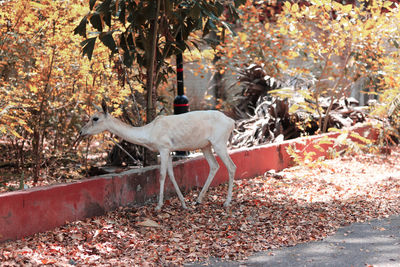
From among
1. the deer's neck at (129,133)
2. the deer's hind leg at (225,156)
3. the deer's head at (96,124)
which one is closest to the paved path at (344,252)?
the deer's hind leg at (225,156)

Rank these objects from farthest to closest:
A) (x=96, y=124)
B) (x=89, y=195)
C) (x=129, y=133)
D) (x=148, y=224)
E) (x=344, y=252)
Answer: (x=129, y=133)
(x=96, y=124)
(x=89, y=195)
(x=148, y=224)
(x=344, y=252)

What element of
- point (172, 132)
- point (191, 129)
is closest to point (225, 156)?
point (191, 129)

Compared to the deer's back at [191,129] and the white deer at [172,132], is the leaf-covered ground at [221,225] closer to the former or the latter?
the white deer at [172,132]

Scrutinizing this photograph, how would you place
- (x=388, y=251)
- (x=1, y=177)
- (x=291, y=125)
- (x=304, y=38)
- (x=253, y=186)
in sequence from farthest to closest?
(x=291, y=125) → (x=304, y=38) → (x=1, y=177) → (x=253, y=186) → (x=388, y=251)

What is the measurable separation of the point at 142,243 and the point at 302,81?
8.62 meters

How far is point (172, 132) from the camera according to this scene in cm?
736

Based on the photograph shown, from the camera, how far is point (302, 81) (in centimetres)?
1360

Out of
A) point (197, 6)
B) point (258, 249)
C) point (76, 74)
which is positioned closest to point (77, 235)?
point (258, 249)

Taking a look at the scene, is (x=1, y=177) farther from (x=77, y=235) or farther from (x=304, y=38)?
(x=304, y=38)

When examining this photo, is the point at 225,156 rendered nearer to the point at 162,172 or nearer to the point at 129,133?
the point at 162,172

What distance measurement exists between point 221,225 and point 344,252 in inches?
64.8

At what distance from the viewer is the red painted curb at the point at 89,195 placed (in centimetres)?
585

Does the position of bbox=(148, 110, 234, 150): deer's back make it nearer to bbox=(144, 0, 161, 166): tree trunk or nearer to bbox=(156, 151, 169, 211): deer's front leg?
bbox=(156, 151, 169, 211): deer's front leg

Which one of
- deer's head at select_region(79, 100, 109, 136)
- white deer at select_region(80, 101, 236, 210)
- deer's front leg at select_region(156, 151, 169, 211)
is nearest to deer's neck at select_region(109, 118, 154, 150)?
white deer at select_region(80, 101, 236, 210)
